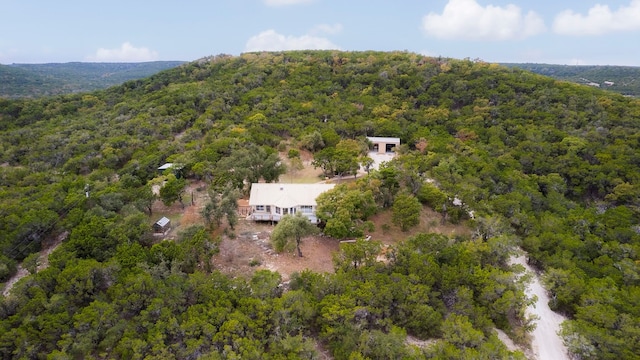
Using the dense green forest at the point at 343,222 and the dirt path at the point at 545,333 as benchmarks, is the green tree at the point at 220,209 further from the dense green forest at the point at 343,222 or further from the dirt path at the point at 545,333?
the dirt path at the point at 545,333

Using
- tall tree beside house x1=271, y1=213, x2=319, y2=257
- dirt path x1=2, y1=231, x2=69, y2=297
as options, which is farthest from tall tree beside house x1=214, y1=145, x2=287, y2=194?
dirt path x1=2, y1=231, x2=69, y2=297

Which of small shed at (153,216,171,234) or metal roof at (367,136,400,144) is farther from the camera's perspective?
metal roof at (367,136,400,144)

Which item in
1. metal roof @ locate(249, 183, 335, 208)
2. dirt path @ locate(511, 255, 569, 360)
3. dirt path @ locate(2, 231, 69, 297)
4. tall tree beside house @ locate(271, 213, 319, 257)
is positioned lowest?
dirt path @ locate(511, 255, 569, 360)

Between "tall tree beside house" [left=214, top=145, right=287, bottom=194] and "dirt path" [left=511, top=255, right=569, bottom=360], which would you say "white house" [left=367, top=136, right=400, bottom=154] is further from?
"dirt path" [left=511, top=255, right=569, bottom=360]

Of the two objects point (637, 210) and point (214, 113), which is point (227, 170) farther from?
point (637, 210)

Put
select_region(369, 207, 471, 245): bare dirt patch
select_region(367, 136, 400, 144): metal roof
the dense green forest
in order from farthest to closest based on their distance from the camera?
select_region(367, 136, 400, 144): metal roof
select_region(369, 207, 471, 245): bare dirt patch
the dense green forest

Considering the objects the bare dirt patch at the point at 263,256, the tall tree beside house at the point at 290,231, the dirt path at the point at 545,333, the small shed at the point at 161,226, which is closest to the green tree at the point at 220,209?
the bare dirt patch at the point at 263,256

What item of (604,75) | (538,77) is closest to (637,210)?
(538,77)
